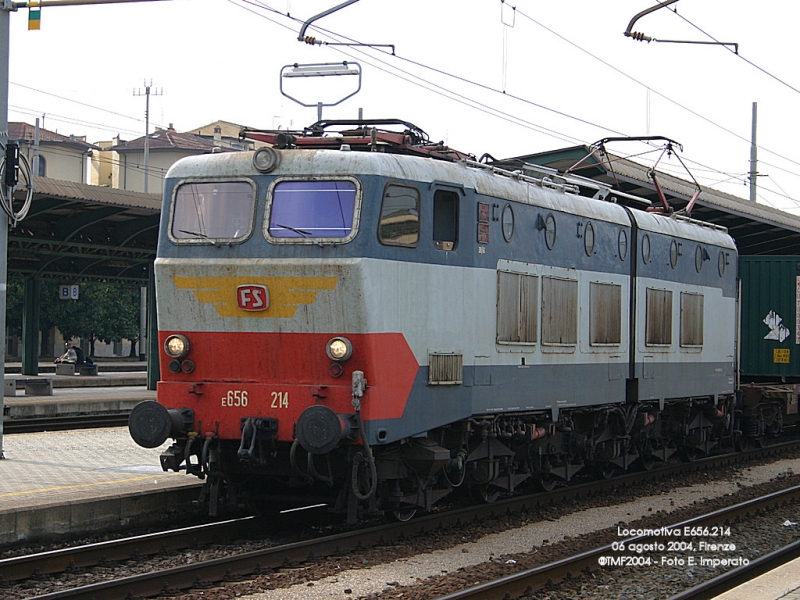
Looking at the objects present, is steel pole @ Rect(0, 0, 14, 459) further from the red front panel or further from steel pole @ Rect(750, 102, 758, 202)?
steel pole @ Rect(750, 102, 758, 202)

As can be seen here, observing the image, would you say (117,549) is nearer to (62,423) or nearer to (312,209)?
(312,209)

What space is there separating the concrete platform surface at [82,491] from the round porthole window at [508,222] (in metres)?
4.50

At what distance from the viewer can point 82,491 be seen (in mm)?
11586

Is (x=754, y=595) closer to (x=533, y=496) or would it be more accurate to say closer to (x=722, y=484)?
(x=533, y=496)

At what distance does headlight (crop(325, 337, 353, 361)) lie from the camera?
10.1 m

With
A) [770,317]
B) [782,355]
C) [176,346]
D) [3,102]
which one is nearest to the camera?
[176,346]

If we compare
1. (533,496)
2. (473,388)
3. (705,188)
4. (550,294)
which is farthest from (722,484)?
(705,188)

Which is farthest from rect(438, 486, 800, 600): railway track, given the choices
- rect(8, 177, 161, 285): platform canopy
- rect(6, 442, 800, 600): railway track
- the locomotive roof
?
rect(8, 177, 161, 285): platform canopy

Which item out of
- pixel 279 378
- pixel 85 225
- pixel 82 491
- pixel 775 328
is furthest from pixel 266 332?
pixel 85 225

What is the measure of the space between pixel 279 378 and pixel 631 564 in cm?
388

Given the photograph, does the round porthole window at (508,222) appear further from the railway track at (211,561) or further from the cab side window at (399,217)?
the railway track at (211,561)

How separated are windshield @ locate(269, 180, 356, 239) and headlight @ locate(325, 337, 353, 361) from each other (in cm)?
101

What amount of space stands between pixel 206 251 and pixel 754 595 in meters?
6.07

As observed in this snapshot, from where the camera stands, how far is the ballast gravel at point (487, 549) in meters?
8.84
